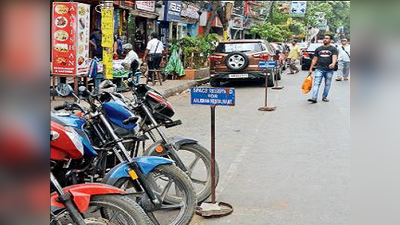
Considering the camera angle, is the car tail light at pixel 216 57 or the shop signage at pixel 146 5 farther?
the shop signage at pixel 146 5

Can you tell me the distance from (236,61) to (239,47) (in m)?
0.78

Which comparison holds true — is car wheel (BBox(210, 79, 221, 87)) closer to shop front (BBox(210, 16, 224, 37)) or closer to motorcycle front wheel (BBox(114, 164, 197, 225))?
motorcycle front wheel (BBox(114, 164, 197, 225))

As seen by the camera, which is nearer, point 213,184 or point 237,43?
point 213,184

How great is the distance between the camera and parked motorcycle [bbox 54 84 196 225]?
3.88 m

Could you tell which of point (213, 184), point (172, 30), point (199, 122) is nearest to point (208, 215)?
point (213, 184)

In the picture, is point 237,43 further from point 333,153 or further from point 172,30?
point 172,30

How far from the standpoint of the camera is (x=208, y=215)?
470 centimetres

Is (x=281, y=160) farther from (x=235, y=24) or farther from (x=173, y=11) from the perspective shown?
(x=235, y=24)

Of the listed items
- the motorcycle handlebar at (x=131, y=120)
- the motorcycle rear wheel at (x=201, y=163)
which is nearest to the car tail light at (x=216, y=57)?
the motorcycle rear wheel at (x=201, y=163)

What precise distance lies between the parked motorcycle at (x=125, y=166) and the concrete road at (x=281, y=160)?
0.51 meters

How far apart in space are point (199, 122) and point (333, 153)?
3484 mm

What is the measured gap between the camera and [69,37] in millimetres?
10812

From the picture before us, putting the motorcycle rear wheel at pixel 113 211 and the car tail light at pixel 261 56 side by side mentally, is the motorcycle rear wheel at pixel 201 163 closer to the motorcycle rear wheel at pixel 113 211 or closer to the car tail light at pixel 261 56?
the motorcycle rear wheel at pixel 113 211

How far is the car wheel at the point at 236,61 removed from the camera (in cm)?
1574
